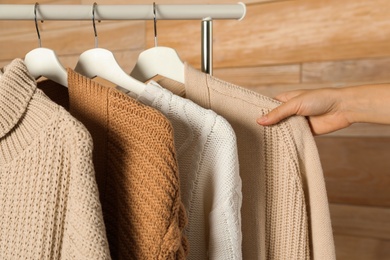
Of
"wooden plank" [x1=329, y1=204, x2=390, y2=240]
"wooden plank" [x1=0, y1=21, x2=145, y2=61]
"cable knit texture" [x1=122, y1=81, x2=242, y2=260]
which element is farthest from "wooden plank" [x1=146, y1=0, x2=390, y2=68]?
"cable knit texture" [x1=122, y1=81, x2=242, y2=260]

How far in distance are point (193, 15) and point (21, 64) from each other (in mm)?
285

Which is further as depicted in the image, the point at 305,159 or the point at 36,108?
the point at 305,159

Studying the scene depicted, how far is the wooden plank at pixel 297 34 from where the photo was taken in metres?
1.33

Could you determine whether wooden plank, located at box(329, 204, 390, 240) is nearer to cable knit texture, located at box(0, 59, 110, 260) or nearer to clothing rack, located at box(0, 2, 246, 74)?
clothing rack, located at box(0, 2, 246, 74)

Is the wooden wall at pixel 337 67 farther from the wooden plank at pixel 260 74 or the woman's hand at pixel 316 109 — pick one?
the woman's hand at pixel 316 109

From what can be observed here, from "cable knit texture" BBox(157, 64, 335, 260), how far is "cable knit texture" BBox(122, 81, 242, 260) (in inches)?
2.7

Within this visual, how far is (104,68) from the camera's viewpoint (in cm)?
76

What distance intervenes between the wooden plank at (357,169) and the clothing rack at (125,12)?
2.25 feet

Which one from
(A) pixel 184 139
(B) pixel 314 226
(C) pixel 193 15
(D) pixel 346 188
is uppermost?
(C) pixel 193 15

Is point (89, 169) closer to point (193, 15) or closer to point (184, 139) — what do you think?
point (184, 139)

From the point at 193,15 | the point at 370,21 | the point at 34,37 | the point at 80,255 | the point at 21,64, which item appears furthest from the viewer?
the point at 34,37

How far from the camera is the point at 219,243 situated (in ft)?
2.12

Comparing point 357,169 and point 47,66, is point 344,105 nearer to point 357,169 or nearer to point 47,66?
point 47,66

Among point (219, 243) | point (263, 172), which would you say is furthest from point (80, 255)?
point (263, 172)
